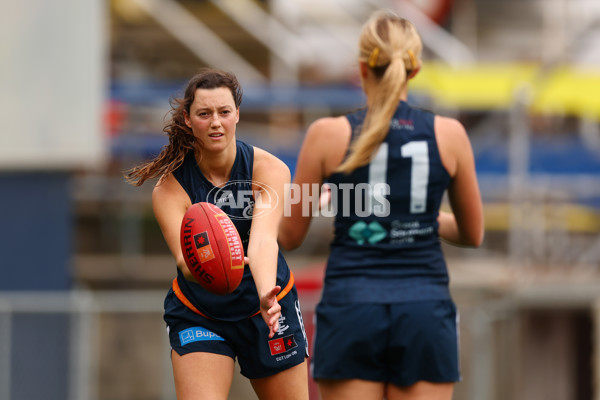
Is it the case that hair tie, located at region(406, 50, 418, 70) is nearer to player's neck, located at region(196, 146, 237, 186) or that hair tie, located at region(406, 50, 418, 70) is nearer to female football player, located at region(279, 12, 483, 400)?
female football player, located at region(279, 12, 483, 400)

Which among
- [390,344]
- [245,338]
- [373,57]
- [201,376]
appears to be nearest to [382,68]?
[373,57]

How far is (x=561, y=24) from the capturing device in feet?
57.5

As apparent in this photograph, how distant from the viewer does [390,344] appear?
4.08 metres

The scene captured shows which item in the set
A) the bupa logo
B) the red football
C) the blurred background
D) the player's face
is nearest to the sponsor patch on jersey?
the red football

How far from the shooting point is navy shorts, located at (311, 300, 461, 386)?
13.3 feet

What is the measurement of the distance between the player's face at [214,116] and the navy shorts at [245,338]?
639mm

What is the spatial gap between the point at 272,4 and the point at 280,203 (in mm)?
14340

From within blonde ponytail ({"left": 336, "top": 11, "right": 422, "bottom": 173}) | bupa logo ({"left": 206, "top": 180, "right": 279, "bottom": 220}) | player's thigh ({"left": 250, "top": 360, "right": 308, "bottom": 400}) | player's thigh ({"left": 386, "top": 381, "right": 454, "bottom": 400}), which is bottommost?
player's thigh ({"left": 386, "top": 381, "right": 454, "bottom": 400})

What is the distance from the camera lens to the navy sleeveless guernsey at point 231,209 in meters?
3.71

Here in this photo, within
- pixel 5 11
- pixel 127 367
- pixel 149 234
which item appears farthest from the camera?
pixel 149 234

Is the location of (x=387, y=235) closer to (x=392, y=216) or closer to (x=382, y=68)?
(x=392, y=216)

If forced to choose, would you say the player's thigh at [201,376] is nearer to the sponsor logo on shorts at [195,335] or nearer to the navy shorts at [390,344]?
the sponsor logo on shorts at [195,335]

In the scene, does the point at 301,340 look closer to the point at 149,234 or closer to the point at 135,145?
the point at 135,145

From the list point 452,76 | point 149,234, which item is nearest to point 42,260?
point 149,234
